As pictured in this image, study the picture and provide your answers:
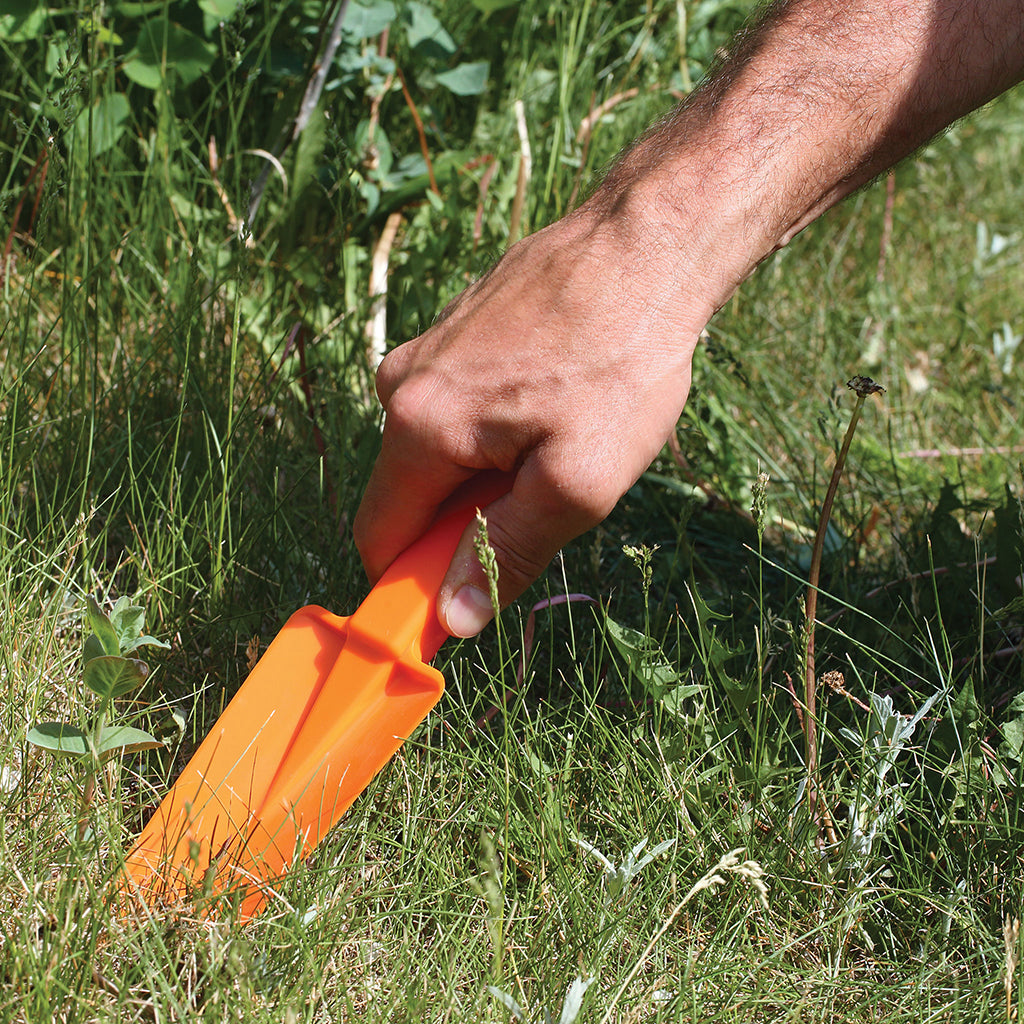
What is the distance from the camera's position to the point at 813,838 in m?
1.24

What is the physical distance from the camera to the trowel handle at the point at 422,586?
126cm

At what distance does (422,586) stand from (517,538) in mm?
165

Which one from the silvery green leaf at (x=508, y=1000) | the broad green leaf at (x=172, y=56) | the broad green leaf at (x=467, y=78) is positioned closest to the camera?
the silvery green leaf at (x=508, y=1000)

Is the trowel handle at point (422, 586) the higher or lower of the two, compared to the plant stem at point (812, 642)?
higher

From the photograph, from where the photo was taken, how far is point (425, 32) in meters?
2.30

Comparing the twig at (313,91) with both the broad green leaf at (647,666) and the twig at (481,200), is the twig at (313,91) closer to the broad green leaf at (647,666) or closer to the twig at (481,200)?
the twig at (481,200)

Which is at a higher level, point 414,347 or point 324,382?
point 414,347

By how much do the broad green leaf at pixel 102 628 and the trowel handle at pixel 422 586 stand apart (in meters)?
0.28

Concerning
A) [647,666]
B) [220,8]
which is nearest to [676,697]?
[647,666]

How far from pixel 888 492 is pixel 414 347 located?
46.9 inches

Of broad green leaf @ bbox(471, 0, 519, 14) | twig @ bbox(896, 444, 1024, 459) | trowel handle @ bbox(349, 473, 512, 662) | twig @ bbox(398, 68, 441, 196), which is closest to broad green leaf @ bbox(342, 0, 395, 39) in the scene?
twig @ bbox(398, 68, 441, 196)

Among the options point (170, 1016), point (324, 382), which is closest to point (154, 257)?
point (324, 382)

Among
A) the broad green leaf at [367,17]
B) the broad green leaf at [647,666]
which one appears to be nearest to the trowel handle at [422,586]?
the broad green leaf at [647,666]

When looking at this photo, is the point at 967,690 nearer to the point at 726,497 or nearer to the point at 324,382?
the point at 726,497
